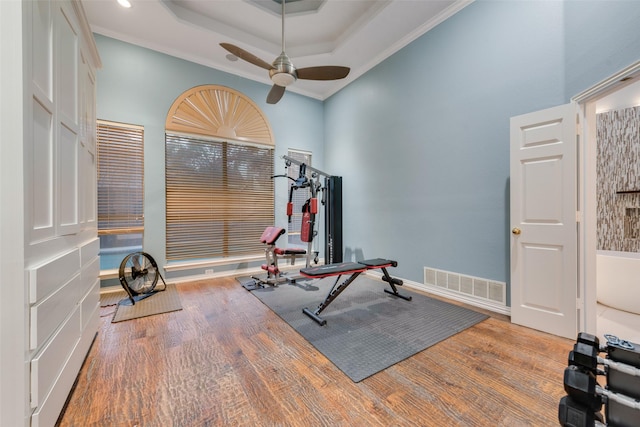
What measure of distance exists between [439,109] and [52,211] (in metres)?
3.91

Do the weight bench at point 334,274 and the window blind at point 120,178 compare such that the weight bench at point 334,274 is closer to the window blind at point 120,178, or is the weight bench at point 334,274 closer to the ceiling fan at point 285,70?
the ceiling fan at point 285,70

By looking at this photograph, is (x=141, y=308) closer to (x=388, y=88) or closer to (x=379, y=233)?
(x=379, y=233)

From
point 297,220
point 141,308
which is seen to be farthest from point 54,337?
point 297,220

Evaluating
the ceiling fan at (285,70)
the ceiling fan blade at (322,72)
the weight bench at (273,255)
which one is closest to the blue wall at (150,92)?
the weight bench at (273,255)

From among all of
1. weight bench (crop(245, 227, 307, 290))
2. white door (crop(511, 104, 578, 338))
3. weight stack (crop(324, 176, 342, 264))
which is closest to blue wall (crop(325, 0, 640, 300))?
white door (crop(511, 104, 578, 338))

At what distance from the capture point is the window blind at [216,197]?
3896 millimetres

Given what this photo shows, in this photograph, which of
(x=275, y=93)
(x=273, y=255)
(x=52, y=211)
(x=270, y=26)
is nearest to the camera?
(x=52, y=211)

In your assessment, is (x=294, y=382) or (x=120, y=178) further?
(x=120, y=178)

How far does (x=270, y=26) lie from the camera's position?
3.63m

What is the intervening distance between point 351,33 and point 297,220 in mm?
3481

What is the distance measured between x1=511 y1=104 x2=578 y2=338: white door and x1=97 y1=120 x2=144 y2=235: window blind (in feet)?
16.0

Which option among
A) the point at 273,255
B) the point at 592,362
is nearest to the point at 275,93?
the point at 273,255

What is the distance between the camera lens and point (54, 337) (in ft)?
4.12

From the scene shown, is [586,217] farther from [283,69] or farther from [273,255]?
[273,255]
